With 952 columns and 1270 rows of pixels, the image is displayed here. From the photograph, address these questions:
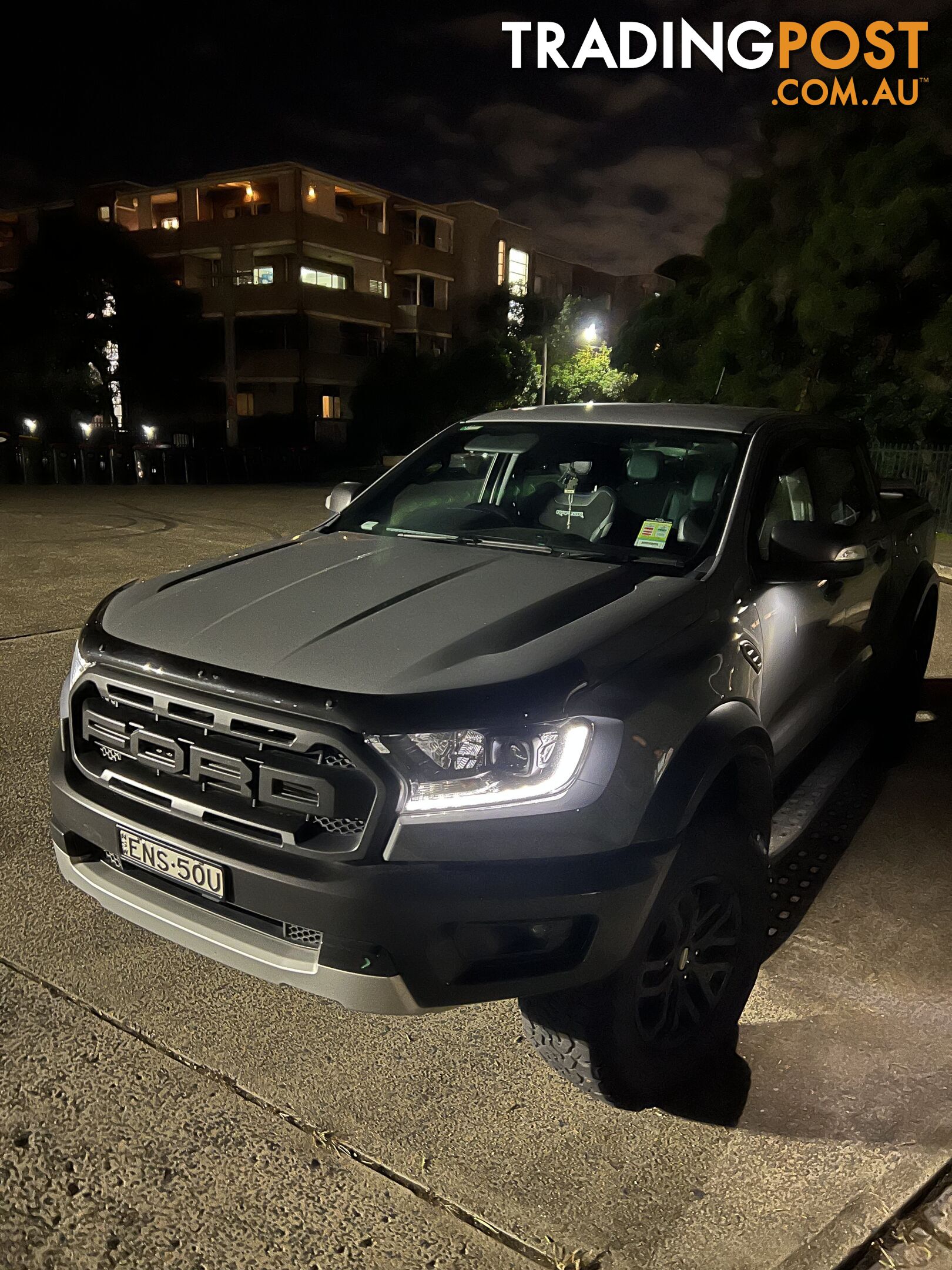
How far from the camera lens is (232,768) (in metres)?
2.52

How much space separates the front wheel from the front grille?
70 cm

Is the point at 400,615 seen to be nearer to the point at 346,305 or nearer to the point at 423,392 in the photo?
the point at 423,392

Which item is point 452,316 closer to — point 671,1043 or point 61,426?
point 61,426

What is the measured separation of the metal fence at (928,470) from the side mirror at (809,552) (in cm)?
1514

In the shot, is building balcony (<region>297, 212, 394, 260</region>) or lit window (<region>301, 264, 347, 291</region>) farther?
lit window (<region>301, 264, 347, 291</region>)

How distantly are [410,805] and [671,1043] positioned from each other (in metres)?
1.04

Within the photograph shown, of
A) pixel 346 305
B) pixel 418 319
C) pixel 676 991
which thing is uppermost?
pixel 346 305

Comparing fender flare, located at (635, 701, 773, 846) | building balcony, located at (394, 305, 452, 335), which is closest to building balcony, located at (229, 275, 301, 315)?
building balcony, located at (394, 305, 452, 335)

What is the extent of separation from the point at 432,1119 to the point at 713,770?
1.12m

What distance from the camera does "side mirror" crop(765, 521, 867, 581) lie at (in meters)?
3.26

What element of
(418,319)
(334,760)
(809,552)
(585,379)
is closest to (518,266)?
(585,379)

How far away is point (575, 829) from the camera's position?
2.36 meters

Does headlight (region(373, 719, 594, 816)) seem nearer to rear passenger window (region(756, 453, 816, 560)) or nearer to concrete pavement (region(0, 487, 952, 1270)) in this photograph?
concrete pavement (region(0, 487, 952, 1270))

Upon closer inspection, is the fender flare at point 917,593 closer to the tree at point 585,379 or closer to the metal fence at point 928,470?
the metal fence at point 928,470
